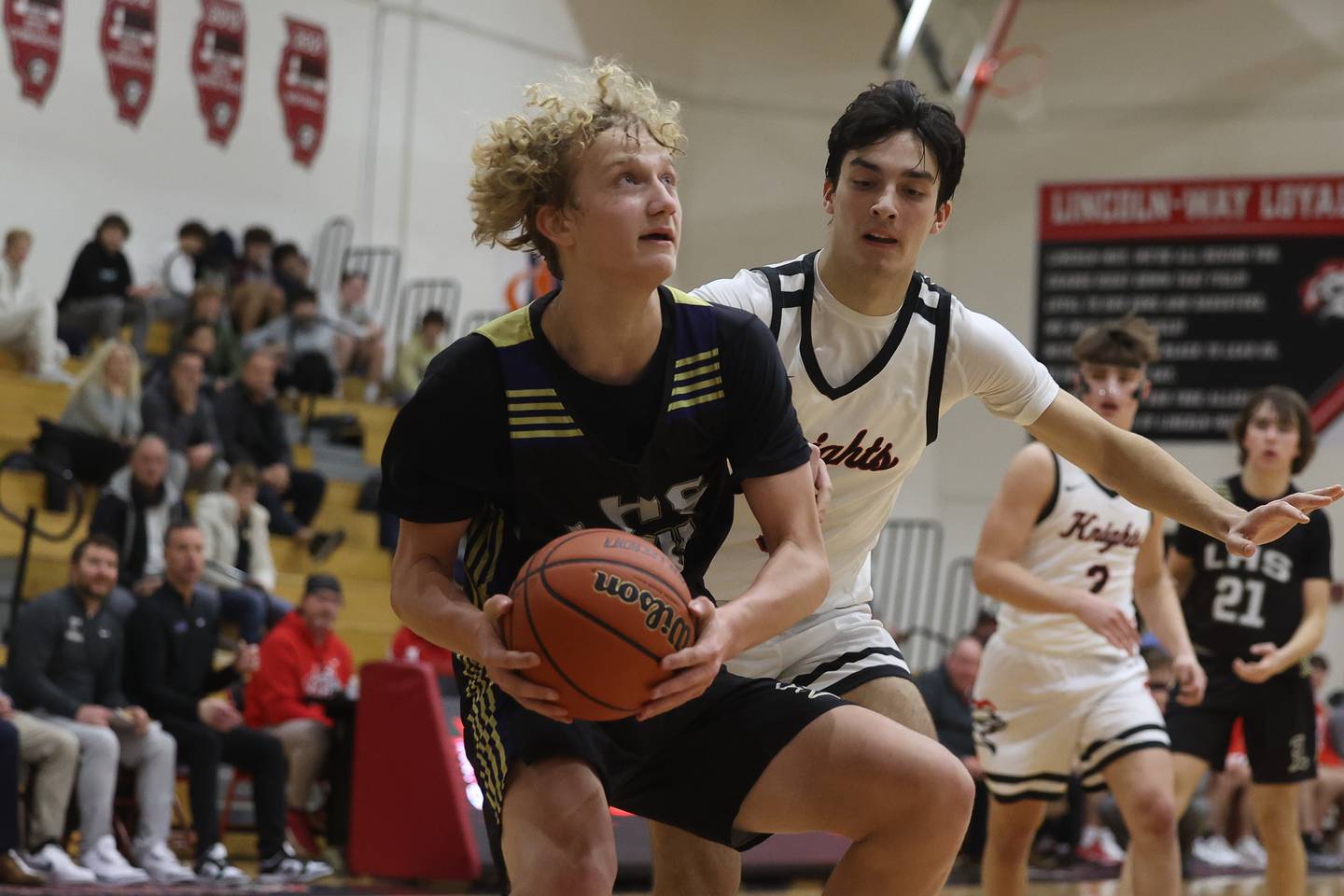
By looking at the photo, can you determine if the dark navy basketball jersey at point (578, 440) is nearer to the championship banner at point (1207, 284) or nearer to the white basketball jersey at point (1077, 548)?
the white basketball jersey at point (1077, 548)

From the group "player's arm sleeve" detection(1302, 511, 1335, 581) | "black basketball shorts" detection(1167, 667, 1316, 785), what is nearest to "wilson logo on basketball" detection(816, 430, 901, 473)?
"black basketball shorts" detection(1167, 667, 1316, 785)

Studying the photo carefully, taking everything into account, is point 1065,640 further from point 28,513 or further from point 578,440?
point 28,513

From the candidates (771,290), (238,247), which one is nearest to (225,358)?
(238,247)

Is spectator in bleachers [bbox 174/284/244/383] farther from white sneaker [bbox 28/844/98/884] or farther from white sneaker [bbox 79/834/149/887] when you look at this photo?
white sneaker [bbox 28/844/98/884]

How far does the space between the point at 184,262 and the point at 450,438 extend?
12.8m

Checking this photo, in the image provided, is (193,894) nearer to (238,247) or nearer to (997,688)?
(997,688)

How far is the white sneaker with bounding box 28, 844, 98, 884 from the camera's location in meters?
7.52

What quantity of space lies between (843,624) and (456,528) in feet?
3.80

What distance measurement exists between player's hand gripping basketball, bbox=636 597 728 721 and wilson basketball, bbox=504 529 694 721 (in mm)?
21

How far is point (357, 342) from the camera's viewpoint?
1586 cm

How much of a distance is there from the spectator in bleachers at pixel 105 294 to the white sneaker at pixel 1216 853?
917 centimetres

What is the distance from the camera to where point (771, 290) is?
4.12 m

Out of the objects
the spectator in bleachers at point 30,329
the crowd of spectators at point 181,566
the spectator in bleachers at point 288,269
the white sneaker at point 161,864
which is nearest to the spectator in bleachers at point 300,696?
the crowd of spectators at point 181,566

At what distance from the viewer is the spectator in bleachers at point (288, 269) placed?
15.2 meters
